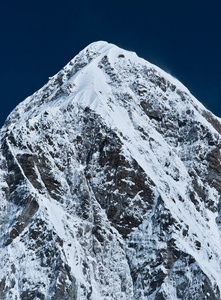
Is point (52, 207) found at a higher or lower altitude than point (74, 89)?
lower

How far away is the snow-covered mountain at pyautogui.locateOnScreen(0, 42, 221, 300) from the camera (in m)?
121

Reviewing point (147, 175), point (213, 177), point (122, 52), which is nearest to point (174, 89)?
point (122, 52)

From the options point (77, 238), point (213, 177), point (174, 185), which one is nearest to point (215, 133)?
point (213, 177)

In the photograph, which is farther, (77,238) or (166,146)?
(166,146)

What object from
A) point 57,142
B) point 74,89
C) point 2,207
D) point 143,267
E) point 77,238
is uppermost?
point 74,89

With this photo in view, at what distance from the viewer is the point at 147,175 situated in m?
136

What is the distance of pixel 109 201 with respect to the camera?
13275 centimetres

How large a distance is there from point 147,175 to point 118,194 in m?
6.51

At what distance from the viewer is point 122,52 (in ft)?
591

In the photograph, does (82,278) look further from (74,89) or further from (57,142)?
(74,89)

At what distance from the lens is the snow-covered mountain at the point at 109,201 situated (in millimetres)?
120750

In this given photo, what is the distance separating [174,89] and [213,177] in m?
27.4

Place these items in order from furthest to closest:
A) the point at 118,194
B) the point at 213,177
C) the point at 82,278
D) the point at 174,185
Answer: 1. the point at 213,177
2. the point at 174,185
3. the point at 118,194
4. the point at 82,278

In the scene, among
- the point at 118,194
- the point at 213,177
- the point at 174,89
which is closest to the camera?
the point at 118,194
